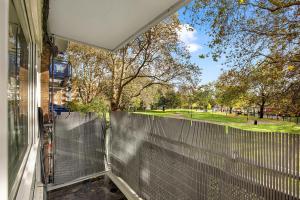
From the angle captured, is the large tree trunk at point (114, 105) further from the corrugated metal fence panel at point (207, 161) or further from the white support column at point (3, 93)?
the white support column at point (3, 93)

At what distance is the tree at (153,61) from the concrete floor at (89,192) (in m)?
2.65

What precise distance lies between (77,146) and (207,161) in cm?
335

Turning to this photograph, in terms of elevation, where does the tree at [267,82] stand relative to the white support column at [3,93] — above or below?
above

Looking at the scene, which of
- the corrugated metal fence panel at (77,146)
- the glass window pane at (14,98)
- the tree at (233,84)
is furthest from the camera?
the tree at (233,84)

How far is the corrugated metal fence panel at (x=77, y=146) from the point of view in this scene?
13.7 feet

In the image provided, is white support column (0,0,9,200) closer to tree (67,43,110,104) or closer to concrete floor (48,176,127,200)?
concrete floor (48,176,127,200)

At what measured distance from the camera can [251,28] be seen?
5.08 metres

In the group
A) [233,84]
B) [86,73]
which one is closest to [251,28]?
[233,84]

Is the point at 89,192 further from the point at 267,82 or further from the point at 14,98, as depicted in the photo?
the point at 267,82

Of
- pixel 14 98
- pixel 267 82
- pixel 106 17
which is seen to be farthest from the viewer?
pixel 267 82

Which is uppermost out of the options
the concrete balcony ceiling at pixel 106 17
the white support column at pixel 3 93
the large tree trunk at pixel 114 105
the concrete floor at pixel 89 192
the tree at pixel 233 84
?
the concrete balcony ceiling at pixel 106 17

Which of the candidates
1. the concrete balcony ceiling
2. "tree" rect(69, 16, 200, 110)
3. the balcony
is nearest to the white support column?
the concrete balcony ceiling

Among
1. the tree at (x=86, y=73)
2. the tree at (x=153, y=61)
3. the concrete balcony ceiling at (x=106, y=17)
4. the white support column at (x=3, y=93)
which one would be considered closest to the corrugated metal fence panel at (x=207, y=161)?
the concrete balcony ceiling at (x=106, y=17)

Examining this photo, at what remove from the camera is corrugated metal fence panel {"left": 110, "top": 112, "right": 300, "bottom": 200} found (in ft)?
4.99
